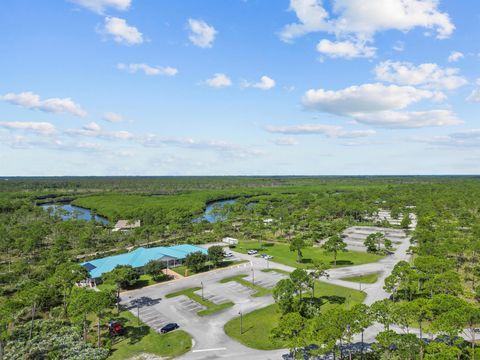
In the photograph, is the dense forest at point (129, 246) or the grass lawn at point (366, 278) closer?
the dense forest at point (129, 246)

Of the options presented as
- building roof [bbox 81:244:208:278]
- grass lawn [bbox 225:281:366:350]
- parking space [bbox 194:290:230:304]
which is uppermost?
building roof [bbox 81:244:208:278]

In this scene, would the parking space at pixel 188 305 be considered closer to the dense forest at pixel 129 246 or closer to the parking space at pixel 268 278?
the dense forest at pixel 129 246

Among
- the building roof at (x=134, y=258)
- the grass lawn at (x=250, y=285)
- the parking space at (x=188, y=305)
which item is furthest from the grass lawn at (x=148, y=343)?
the building roof at (x=134, y=258)

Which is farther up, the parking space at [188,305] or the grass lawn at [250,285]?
the grass lawn at [250,285]

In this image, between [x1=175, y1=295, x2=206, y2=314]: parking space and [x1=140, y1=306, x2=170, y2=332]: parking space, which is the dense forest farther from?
[x1=175, y1=295, x2=206, y2=314]: parking space

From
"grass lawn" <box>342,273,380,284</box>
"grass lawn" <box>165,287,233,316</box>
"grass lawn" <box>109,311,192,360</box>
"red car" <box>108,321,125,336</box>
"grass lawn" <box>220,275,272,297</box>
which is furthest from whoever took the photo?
"grass lawn" <box>342,273,380,284</box>

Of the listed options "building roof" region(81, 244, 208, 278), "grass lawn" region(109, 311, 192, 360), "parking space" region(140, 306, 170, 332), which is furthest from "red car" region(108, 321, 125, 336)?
"building roof" region(81, 244, 208, 278)
